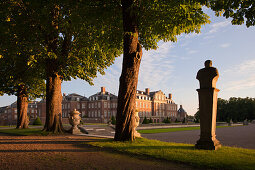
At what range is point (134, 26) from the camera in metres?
10.6

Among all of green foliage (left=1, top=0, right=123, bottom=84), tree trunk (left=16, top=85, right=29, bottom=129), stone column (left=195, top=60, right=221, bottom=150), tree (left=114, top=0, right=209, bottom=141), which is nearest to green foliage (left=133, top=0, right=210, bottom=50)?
tree (left=114, top=0, right=209, bottom=141)

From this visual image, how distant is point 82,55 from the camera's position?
685 inches

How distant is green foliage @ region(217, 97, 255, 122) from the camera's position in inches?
2945

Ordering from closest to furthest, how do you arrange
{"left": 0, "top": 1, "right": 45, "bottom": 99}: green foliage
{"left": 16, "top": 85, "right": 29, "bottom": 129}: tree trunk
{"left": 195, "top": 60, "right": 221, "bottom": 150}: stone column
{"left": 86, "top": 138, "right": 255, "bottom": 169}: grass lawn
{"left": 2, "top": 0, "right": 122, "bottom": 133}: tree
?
{"left": 86, "top": 138, "right": 255, "bottom": 169}: grass lawn, {"left": 195, "top": 60, "right": 221, "bottom": 150}: stone column, {"left": 2, "top": 0, "right": 122, "bottom": 133}: tree, {"left": 0, "top": 1, "right": 45, "bottom": 99}: green foliage, {"left": 16, "top": 85, "right": 29, "bottom": 129}: tree trunk

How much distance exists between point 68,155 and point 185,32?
8674 millimetres

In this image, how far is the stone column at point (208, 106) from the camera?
8414mm

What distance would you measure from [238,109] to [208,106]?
77.2 m

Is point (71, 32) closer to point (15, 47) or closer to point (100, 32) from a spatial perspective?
point (15, 47)

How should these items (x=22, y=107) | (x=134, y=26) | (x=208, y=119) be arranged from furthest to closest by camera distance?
(x=22, y=107), (x=134, y=26), (x=208, y=119)

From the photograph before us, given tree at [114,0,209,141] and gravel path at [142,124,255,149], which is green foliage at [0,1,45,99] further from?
gravel path at [142,124,255,149]

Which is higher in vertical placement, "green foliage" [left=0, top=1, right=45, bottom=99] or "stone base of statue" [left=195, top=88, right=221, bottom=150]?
"green foliage" [left=0, top=1, right=45, bottom=99]

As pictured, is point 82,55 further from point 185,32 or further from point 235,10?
point 235,10

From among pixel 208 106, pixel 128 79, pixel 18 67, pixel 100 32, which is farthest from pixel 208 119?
pixel 18 67

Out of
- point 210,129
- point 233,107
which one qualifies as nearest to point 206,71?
point 210,129
